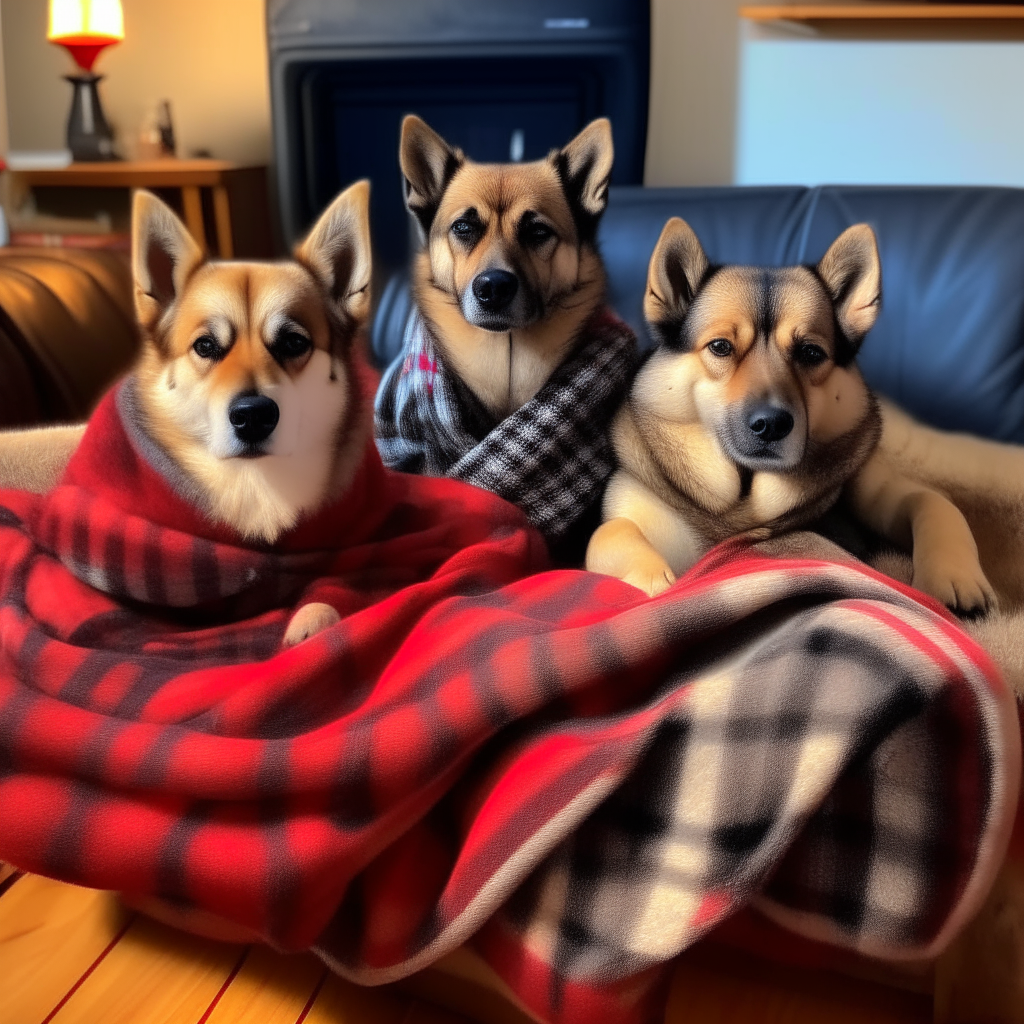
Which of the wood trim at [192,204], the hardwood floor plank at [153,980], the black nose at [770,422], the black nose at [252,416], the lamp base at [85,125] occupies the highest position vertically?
the lamp base at [85,125]

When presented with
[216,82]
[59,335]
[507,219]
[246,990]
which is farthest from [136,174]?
[246,990]

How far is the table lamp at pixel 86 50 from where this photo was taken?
1.94m

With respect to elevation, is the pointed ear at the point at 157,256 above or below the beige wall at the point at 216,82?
below

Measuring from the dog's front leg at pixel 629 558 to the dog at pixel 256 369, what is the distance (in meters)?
0.29

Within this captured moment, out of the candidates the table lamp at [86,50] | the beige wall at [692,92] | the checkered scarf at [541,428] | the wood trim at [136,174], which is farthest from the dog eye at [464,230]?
the table lamp at [86,50]

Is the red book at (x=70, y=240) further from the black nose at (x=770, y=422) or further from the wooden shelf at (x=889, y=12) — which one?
the wooden shelf at (x=889, y=12)

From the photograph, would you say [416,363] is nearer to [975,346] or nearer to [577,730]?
[577,730]

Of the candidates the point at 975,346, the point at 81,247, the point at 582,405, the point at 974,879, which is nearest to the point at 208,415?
the point at 582,405

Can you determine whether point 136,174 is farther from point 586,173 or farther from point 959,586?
point 959,586

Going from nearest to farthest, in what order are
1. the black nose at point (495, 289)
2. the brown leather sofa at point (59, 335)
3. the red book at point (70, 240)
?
1. the black nose at point (495, 289)
2. the brown leather sofa at point (59, 335)
3. the red book at point (70, 240)

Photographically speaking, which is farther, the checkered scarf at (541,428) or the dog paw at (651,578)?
the checkered scarf at (541,428)

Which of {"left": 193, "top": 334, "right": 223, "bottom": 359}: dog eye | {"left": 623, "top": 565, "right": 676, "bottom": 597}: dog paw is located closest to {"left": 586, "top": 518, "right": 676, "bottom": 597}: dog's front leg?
{"left": 623, "top": 565, "right": 676, "bottom": 597}: dog paw

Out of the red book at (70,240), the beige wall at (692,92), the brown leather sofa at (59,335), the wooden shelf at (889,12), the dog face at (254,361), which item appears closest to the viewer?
the dog face at (254,361)

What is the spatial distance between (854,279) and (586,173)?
371 millimetres
